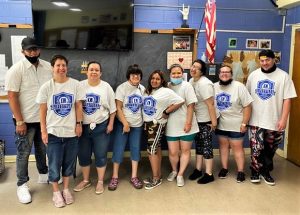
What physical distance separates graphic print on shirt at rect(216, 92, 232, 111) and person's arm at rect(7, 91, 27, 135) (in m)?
2.07

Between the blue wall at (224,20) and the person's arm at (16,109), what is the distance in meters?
1.18

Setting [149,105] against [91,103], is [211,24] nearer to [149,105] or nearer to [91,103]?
[149,105]

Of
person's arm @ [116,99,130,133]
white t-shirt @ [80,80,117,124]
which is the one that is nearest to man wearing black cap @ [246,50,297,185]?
person's arm @ [116,99,130,133]

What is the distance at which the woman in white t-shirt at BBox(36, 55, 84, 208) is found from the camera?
2.64 metres

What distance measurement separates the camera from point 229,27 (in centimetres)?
412

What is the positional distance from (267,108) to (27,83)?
2501 millimetres

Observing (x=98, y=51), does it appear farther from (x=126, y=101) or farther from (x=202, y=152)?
(x=202, y=152)

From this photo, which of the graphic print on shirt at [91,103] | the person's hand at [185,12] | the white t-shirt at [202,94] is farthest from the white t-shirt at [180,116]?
the person's hand at [185,12]

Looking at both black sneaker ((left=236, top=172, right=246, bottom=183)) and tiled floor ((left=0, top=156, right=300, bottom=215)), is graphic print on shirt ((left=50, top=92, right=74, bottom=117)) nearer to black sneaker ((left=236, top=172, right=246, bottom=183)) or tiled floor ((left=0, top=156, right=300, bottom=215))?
tiled floor ((left=0, top=156, right=300, bottom=215))

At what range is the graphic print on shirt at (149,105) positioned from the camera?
10.2 ft

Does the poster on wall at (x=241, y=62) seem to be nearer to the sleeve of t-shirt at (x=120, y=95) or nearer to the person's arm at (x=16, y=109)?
the sleeve of t-shirt at (x=120, y=95)

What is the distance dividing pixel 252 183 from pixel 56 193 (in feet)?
6.95

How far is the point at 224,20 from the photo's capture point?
4.11 metres

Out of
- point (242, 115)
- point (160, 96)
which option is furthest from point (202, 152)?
point (160, 96)
